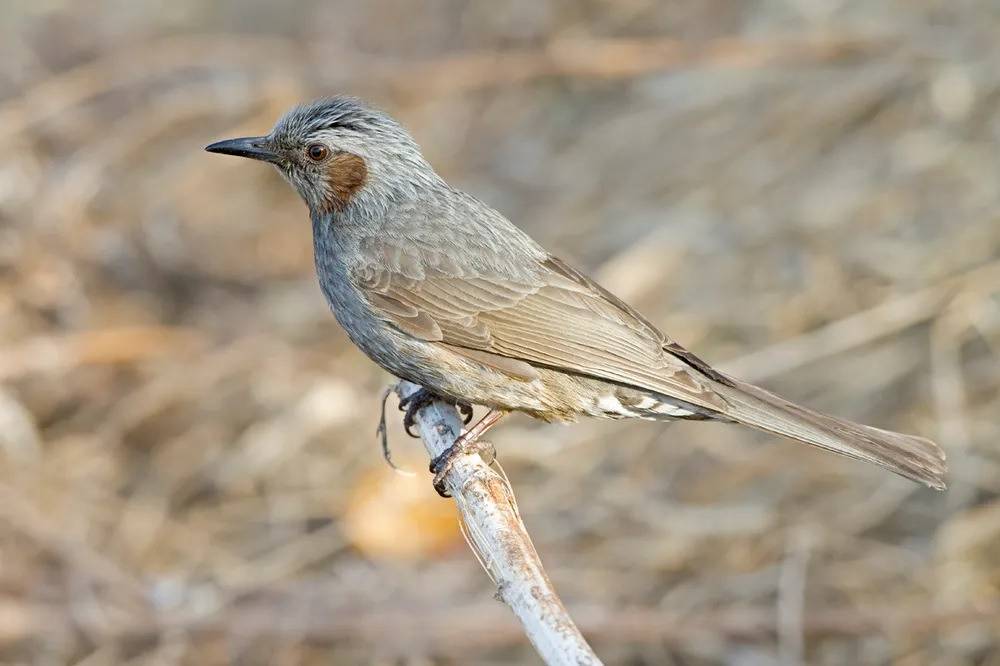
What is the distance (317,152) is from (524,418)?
298 cm

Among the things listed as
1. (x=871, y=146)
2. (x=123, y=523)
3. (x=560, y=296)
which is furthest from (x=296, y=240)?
(x=560, y=296)

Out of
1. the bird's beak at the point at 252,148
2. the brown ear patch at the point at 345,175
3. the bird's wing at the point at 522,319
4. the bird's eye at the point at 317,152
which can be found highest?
the bird's beak at the point at 252,148

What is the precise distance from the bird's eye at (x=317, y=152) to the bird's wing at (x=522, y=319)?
0.40 metres

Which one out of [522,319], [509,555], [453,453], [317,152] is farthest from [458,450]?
[317,152]

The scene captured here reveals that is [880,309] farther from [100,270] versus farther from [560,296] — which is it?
[100,270]

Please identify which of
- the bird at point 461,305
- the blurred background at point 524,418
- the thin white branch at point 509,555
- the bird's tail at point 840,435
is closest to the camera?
the thin white branch at point 509,555

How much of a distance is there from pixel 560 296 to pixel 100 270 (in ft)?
14.5

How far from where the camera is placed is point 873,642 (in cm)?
631

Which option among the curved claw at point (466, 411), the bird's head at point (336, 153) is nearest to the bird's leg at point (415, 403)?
the curved claw at point (466, 411)

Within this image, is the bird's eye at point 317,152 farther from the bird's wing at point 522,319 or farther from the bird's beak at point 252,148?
the bird's wing at point 522,319

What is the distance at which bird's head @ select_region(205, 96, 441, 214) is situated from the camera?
16.2ft

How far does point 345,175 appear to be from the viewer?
16.2 ft

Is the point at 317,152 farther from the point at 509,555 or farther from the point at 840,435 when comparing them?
the point at 840,435

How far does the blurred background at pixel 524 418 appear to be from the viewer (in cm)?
643
